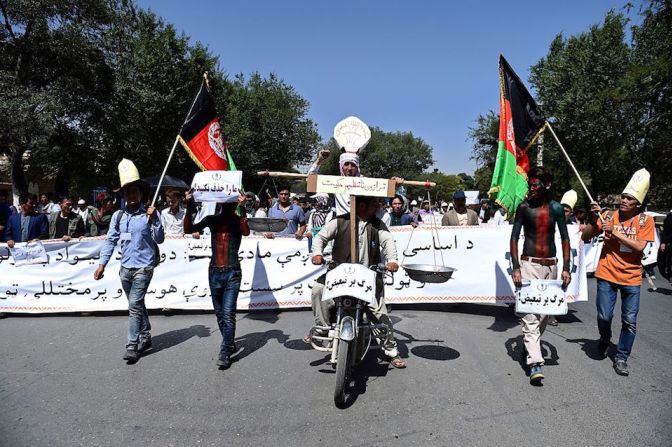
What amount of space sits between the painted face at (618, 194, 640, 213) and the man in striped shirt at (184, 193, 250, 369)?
388 centimetres

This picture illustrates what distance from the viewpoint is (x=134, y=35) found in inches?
1025

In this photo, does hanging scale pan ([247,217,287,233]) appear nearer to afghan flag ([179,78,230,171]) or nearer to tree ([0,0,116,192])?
afghan flag ([179,78,230,171])

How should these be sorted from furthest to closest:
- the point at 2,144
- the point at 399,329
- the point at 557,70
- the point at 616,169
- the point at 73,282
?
the point at 616,169
the point at 557,70
the point at 2,144
the point at 73,282
the point at 399,329

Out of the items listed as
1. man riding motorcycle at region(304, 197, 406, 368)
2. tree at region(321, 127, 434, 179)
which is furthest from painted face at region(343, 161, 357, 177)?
tree at region(321, 127, 434, 179)

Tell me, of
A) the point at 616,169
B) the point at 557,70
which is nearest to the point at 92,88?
the point at 557,70

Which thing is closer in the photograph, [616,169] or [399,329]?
[399,329]

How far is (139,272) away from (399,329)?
10.8 feet

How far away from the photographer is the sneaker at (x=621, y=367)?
4.68 meters

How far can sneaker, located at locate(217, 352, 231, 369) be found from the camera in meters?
4.80

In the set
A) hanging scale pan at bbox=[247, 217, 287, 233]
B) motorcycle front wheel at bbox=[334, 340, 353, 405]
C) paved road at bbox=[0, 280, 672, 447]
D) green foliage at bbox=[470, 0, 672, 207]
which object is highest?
green foliage at bbox=[470, 0, 672, 207]

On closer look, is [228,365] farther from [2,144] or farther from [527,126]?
[2,144]

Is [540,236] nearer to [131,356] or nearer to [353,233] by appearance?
[353,233]

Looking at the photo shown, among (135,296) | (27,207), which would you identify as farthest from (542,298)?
(27,207)

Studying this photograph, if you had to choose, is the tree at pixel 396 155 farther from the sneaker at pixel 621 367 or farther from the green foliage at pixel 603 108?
the sneaker at pixel 621 367
